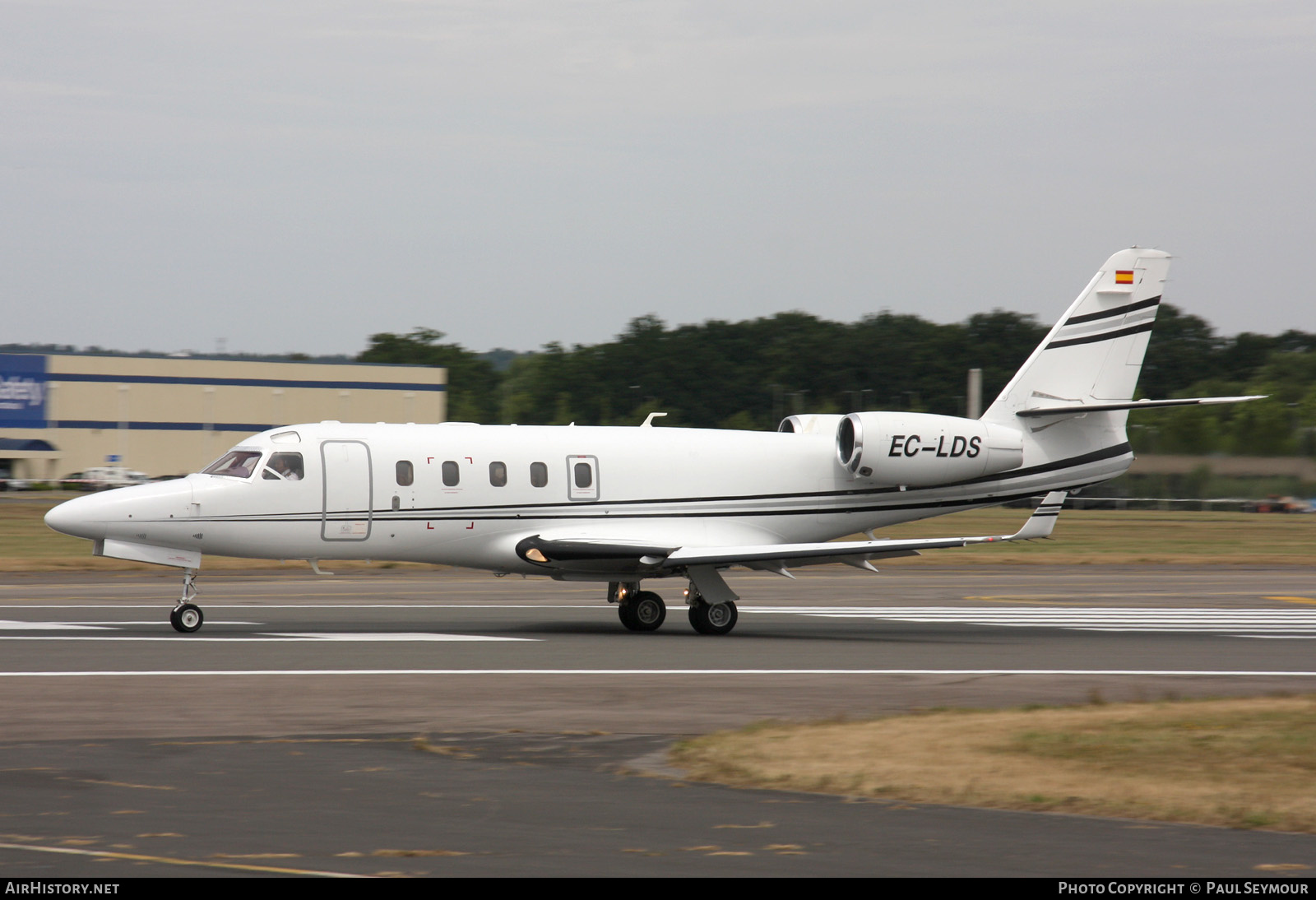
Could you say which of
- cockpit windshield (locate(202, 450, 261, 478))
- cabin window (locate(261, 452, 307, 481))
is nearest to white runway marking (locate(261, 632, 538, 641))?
cabin window (locate(261, 452, 307, 481))

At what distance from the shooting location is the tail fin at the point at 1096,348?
2273 centimetres

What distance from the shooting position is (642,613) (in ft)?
68.2

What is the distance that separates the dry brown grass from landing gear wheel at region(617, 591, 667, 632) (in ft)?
27.8

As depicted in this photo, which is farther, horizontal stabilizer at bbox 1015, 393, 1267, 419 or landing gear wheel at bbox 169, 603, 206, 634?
horizontal stabilizer at bbox 1015, 393, 1267, 419

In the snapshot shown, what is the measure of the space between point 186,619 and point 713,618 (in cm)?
721

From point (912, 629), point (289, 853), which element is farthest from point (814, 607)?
point (289, 853)

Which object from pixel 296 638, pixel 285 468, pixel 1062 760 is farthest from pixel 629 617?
pixel 1062 760

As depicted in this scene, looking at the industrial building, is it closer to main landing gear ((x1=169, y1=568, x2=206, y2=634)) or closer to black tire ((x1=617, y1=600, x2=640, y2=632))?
black tire ((x1=617, y1=600, x2=640, y2=632))

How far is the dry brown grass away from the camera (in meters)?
9.01

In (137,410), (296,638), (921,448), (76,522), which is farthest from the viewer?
(137,410)

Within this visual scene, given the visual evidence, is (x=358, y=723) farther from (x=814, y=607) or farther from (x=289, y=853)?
(x=814, y=607)

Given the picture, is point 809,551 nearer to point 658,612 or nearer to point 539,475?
point 658,612

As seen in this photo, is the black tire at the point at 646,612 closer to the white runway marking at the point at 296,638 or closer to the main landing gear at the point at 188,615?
the white runway marking at the point at 296,638

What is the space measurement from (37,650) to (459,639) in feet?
17.1
